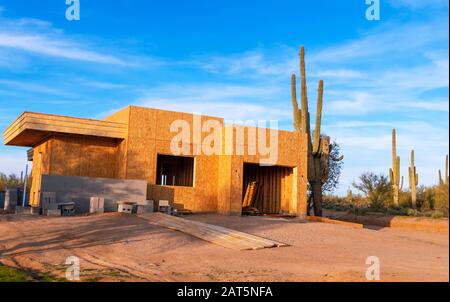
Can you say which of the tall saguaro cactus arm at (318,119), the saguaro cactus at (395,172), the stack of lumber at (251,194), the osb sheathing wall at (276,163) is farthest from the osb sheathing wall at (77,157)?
the saguaro cactus at (395,172)

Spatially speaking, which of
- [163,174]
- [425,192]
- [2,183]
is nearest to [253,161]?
[163,174]

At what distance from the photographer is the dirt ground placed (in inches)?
368

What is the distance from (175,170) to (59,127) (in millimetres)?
9539

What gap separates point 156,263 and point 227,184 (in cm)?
1196

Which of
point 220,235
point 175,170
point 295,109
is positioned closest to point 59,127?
point 175,170

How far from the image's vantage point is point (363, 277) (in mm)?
8945

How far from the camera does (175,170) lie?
29.5m

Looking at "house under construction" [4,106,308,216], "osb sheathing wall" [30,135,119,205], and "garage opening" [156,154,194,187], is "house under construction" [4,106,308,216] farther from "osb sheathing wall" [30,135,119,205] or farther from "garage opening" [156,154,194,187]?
"garage opening" [156,154,194,187]

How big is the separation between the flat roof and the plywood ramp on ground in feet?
19.4

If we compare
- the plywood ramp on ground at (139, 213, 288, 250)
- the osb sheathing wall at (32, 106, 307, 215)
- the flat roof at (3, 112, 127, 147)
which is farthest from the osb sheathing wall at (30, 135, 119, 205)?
the plywood ramp on ground at (139, 213, 288, 250)

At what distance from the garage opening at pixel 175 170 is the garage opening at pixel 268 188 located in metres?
3.43

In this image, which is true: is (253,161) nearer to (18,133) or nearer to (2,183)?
(18,133)

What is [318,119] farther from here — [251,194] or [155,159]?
[155,159]

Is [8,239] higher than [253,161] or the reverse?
the reverse
